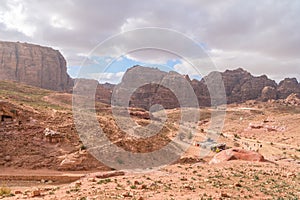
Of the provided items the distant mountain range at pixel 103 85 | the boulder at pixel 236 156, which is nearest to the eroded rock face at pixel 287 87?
the distant mountain range at pixel 103 85

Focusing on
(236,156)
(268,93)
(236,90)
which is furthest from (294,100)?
(236,156)

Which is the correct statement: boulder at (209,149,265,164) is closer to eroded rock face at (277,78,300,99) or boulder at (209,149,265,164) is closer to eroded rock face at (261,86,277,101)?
eroded rock face at (261,86,277,101)

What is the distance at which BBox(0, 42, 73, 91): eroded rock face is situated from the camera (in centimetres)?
9819

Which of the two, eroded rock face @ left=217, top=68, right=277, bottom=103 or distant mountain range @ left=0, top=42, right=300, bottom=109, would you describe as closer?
distant mountain range @ left=0, top=42, right=300, bottom=109

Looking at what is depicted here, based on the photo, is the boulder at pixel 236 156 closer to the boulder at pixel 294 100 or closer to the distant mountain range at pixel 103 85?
the distant mountain range at pixel 103 85

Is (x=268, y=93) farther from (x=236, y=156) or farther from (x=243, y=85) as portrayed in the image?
(x=236, y=156)

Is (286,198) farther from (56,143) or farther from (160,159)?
(56,143)

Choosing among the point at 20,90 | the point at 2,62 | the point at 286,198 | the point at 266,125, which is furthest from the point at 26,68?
the point at 286,198

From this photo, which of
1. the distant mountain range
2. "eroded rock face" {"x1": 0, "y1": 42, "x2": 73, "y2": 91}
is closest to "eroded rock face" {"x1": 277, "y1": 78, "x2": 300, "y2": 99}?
the distant mountain range

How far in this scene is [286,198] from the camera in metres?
11.5

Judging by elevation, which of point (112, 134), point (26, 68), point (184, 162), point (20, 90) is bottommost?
point (184, 162)

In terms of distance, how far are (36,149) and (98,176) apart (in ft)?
26.1

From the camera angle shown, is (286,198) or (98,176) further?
(98,176)

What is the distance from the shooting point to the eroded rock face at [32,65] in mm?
98188
